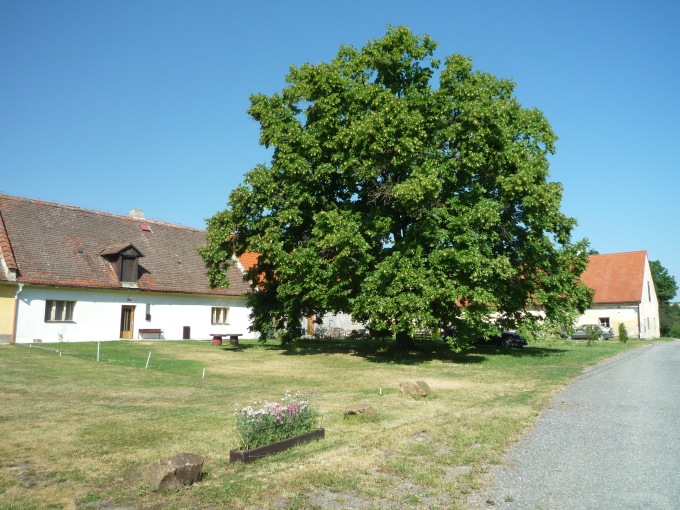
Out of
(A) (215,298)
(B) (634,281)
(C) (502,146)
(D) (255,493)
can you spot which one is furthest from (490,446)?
(B) (634,281)

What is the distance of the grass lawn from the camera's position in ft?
21.7

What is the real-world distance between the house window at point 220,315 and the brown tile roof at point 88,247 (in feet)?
4.04

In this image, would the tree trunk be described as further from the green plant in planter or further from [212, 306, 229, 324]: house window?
the green plant in planter

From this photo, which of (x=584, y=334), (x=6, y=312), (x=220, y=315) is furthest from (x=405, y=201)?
(x=584, y=334)

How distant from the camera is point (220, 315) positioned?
4000 cm

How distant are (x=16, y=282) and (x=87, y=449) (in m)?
23.6

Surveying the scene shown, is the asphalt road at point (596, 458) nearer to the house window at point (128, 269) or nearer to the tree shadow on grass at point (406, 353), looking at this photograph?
the tree shadow on grass at point (406, 353)

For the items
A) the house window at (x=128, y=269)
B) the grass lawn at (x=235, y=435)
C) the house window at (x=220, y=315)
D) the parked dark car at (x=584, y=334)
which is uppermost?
the house window at (x=128, y=269)

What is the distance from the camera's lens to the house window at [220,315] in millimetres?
39469

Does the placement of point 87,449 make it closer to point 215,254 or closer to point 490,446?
Answer: point 490,446

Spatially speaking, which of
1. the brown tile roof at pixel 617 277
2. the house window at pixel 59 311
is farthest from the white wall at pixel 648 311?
the house window at pixel 59 311

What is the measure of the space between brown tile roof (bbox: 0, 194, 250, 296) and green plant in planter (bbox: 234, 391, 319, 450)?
989 inches

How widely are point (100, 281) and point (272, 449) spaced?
1086 inches

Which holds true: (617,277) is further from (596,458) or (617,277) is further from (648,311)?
Result: (596,458)
